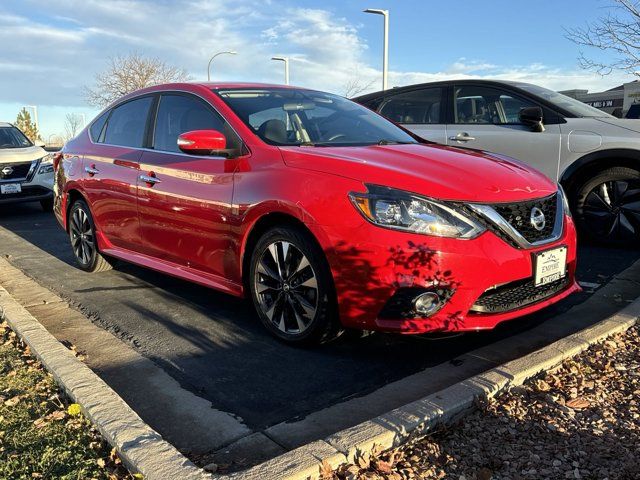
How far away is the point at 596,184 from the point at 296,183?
3753 millimetres

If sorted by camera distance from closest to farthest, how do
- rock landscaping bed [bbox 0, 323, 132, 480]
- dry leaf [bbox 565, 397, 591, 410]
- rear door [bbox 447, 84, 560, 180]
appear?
rock landscaping bed [bbox 0, 323, 132, 480] < dry leaf [bbox 565, 397, 591, 410] < rear door [bbox 447, 84, 560, 180]

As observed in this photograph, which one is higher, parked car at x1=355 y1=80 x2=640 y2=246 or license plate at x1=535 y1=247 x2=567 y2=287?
parked car at x1=355 y1=80 x2=640 y2=246

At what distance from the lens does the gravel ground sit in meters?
2.12

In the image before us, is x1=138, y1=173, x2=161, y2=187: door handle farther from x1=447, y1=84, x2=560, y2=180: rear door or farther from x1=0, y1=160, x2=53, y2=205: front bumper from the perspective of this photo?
x1=0, y1=160, x2=53, y2=205: front bumper

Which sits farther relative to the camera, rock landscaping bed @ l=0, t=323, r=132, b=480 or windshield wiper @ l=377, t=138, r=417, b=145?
windshield wiper @ l=377, t=138, r=417, b=145

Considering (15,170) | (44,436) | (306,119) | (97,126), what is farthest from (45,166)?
(44,436)

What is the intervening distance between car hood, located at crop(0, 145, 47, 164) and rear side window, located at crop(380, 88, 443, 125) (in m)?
6.58

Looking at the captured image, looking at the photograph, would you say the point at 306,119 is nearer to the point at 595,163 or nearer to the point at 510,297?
the point at 510,297

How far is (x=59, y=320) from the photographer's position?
13.3 feet

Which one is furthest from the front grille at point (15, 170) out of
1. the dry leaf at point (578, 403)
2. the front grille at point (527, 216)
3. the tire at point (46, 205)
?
the dry leaf at point (578, 403)

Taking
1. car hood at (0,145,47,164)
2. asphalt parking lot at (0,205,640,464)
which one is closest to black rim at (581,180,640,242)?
asphalt parking lot at (0,205,640,464)

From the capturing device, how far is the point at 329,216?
3.04 metres

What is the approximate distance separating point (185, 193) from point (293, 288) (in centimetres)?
114

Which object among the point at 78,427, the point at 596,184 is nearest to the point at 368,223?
the point at 78,427
